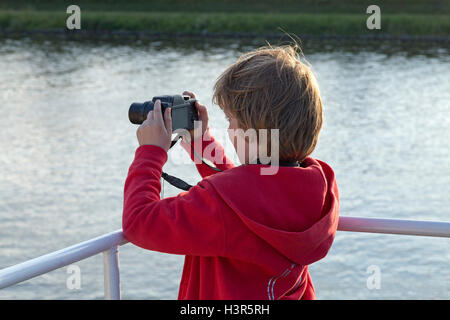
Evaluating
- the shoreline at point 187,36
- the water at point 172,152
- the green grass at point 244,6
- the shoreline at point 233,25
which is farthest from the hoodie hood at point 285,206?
the green grass at point 244,6

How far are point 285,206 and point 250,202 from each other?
0.25ft

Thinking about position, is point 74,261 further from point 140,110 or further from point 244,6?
point 244,6

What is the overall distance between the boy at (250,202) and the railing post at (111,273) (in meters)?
0.06

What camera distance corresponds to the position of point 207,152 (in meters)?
1.72

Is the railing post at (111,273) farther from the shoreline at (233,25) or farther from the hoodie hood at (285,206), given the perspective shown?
the shoreline at (233,25)

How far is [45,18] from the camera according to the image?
96.9 feet

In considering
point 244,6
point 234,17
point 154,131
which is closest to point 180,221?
point 154,131

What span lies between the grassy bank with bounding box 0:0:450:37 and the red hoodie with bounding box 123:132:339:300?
26.4 metres

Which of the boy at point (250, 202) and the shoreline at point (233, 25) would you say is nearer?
the boy at point (250, 202)

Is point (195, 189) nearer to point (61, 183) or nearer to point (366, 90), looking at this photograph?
point (61, 183)

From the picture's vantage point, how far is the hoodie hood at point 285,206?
132cm

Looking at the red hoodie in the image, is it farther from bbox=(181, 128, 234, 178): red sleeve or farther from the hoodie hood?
bbox=(181, 128, 234, 178): red sleeve
